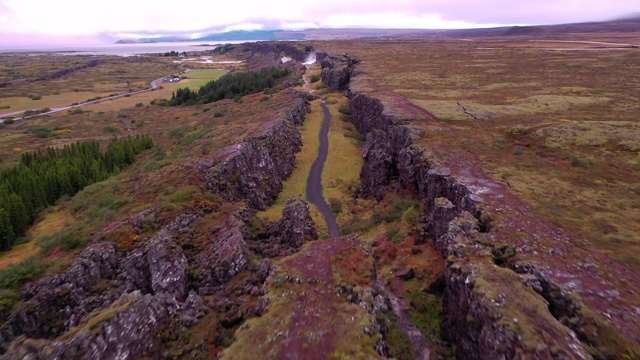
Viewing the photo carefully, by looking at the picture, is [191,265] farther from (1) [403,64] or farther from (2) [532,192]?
(1) [403,64]

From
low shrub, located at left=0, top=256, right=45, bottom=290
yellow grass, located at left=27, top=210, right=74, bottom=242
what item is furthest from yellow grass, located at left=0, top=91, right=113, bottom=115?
low shrub, located at left=0, top=256, right=45, bottom=290

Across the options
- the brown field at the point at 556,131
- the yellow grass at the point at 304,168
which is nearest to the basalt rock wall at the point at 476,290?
the brown field at the point at 556,131

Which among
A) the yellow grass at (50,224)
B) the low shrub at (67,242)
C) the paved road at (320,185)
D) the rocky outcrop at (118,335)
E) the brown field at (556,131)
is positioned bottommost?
the paved road at (320,185)

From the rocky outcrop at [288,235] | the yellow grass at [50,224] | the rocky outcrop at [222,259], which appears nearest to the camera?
the rocky outcrop at [222,259]

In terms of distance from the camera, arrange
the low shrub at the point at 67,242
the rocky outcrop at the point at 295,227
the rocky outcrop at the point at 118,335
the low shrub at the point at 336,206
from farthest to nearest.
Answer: the low shrub at the point at 336,206
the rocky outcrop at the point at 295,227
the low shrub at the point at 67,242
the rocky outcrop at the point at 118,335

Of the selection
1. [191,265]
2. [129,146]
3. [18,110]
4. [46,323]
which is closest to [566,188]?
[191,265]

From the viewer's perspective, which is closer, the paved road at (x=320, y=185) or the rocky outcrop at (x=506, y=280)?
the rocky outcrop at (x=506, y=280)

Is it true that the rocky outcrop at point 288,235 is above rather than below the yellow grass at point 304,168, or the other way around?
above

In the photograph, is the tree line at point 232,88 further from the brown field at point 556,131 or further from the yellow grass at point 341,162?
the yellow grass at point 341,162
